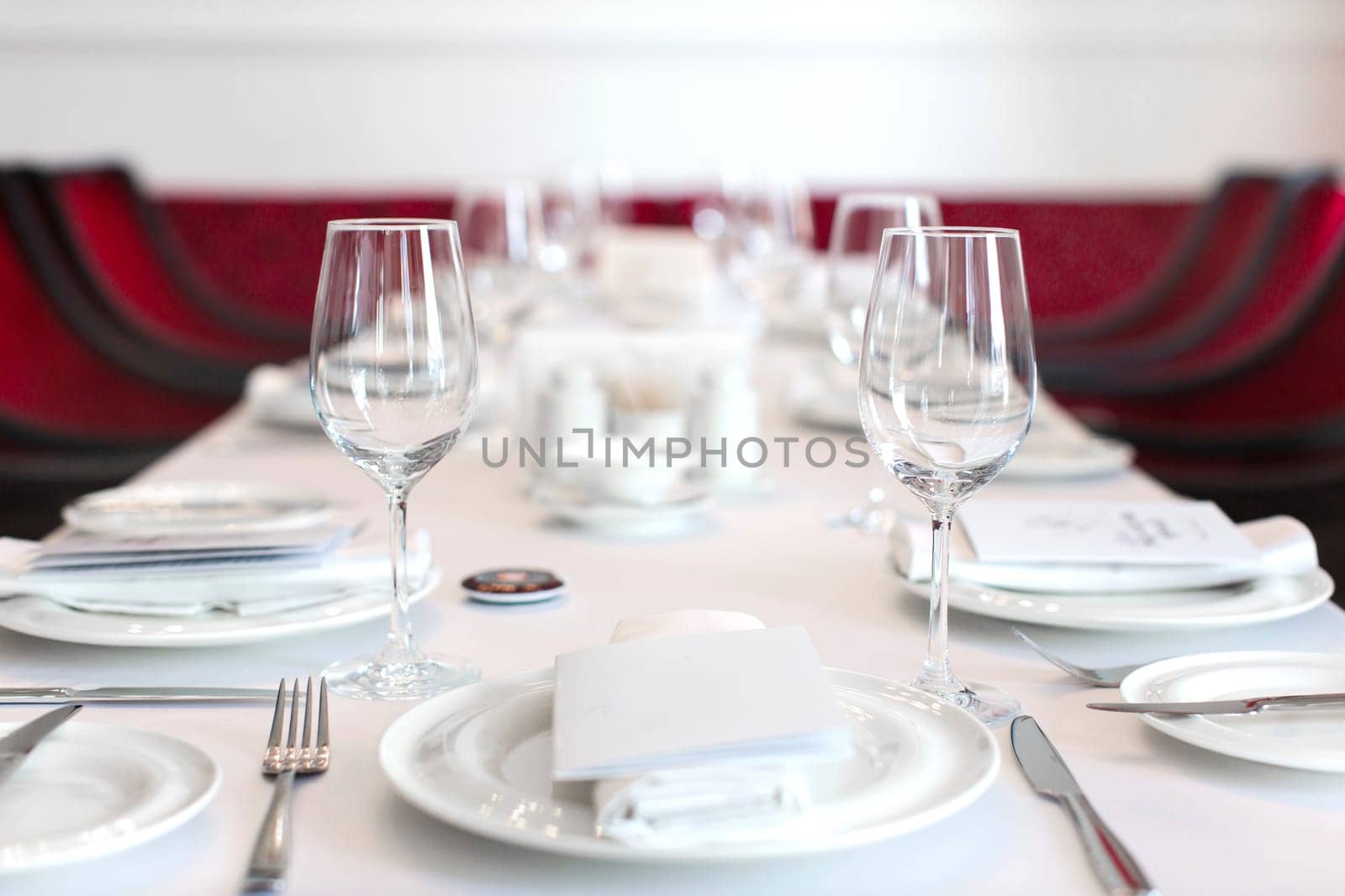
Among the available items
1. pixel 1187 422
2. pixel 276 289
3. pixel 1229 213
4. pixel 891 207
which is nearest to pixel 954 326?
pixel 891 207

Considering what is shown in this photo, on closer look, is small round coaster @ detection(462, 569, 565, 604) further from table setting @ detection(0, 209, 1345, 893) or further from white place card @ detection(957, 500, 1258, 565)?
white place card @ detection(957, 500, 1258, 565)

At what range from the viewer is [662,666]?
587mm

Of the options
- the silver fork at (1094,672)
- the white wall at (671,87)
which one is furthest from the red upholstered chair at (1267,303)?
the silver fork at (1094,672)

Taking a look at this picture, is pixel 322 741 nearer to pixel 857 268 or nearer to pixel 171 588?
pixel 171 588

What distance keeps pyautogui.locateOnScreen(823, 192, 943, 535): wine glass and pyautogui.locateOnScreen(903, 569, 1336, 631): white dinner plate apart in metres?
0.27

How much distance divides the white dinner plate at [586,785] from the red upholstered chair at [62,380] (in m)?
2.12

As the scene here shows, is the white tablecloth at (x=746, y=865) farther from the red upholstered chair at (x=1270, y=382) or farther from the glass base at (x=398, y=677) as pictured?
the red upholstered chair at (x=1270, y=382)

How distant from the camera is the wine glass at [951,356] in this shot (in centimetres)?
67

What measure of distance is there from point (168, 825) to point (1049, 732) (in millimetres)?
390

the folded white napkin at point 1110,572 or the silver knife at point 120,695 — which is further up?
the folded white napkin at point 1110,572

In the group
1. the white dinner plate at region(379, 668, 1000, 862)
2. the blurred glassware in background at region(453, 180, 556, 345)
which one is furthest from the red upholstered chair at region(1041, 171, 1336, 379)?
the white dinner plate at region(379, 668, 1000, 862)

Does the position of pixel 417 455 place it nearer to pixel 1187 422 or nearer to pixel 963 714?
pixel 963 714

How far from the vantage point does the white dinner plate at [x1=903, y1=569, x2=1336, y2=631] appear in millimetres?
801

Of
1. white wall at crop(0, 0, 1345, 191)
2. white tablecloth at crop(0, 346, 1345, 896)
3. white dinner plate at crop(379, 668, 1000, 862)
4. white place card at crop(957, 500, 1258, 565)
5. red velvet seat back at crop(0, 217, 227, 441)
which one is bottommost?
red velvet seat back at crop(0, 217, 227, 441)
